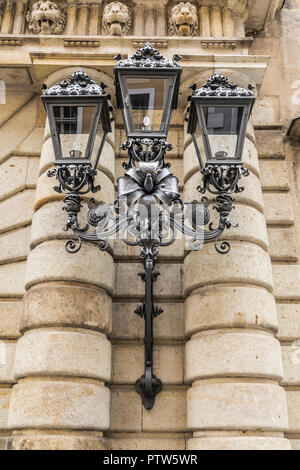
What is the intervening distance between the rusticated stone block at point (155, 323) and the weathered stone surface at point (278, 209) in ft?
6.17

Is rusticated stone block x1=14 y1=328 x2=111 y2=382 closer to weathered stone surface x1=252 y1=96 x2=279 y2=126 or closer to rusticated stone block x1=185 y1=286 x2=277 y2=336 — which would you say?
rusticated stone block x1=185 y1=286 x2=277 y2=336

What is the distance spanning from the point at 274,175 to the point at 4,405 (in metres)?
4.70

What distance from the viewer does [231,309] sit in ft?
14.9

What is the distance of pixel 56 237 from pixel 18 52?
10.3ft

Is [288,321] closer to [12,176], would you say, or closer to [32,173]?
[32,173]

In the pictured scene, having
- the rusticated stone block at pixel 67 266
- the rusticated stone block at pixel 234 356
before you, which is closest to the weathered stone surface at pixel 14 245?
the rusticated stone block at pixel 67 266

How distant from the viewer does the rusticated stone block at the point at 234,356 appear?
429 cm

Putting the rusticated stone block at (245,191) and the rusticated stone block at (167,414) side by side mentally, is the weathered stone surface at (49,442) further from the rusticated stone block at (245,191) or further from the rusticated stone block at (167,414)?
the rusticated stone block at (245,191)

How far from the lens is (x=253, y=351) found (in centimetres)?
436

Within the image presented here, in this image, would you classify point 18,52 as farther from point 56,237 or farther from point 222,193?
point 222,193

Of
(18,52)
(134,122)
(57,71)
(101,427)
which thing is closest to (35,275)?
(101,427)

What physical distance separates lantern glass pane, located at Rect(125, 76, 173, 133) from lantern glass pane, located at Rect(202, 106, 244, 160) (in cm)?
41

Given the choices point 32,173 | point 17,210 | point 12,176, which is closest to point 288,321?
point 17,210

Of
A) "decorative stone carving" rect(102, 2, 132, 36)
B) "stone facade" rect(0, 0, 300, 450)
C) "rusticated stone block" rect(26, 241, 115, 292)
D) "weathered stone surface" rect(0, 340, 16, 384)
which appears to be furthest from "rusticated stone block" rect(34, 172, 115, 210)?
"decorative stone carving" rect(102, 2, 132, 36)
